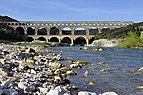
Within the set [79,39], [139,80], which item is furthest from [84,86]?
[79,39]

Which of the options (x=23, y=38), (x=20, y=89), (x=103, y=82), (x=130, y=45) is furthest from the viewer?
(x=23, y=38)

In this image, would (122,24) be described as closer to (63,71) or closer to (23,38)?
(23,38)

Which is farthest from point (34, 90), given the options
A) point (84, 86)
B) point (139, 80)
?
point (139, 80)

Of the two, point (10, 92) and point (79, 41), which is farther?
point (79, 41)

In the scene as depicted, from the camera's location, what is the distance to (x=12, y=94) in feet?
47.3

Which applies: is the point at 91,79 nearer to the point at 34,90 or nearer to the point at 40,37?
the point at 34,90

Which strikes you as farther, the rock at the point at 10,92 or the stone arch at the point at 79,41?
the stone arch at the point at 79,41

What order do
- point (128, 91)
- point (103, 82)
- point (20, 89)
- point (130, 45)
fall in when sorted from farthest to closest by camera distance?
point (130, 45) < point (103, 82) < point (128, 91) < point (20, 89)

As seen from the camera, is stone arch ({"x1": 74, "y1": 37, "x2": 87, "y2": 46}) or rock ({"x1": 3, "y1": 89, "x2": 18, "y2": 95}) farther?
stone arch ({"x1": 74, "y1": 37, "x2": 87, "y2": 46})

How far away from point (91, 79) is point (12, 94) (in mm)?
12152

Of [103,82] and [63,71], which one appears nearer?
[103,82]

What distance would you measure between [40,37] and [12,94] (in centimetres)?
18068

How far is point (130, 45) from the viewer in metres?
114

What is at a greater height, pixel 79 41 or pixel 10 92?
pixel 10 92
